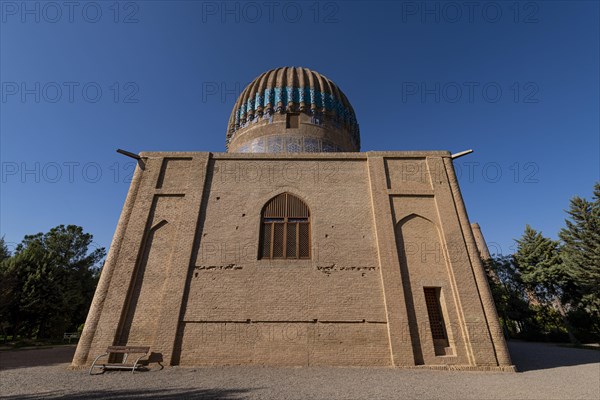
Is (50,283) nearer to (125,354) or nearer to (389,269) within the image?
(125,354)

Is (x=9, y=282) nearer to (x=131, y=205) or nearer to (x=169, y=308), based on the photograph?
(x=131, y=205)

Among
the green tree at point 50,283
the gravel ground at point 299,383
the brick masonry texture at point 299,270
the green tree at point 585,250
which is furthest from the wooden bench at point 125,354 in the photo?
the green tree at point 585,250

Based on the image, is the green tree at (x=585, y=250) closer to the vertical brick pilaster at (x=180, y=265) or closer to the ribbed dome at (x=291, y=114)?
the ribbed dome at (x=291, y=114)

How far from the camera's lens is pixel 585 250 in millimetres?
14836

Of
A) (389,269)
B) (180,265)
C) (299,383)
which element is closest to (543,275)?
(389,269)

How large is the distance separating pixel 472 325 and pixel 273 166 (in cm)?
799

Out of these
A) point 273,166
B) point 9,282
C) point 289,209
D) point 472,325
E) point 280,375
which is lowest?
point 280,375

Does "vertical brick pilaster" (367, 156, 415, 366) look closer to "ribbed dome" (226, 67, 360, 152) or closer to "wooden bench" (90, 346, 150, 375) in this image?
"ribbed dome" (226, 67, 360, 152)

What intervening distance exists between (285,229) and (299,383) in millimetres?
4770

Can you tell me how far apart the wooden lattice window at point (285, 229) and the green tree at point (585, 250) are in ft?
49.1

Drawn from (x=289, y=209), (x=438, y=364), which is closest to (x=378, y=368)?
(x=438, y=364)

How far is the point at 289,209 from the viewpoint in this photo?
10102 mm

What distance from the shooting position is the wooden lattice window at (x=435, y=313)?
28.1 ft

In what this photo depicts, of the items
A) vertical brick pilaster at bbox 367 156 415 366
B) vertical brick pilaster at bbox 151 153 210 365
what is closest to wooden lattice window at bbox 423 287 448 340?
vertical brick pilaster at bbox 367 156 415 366
